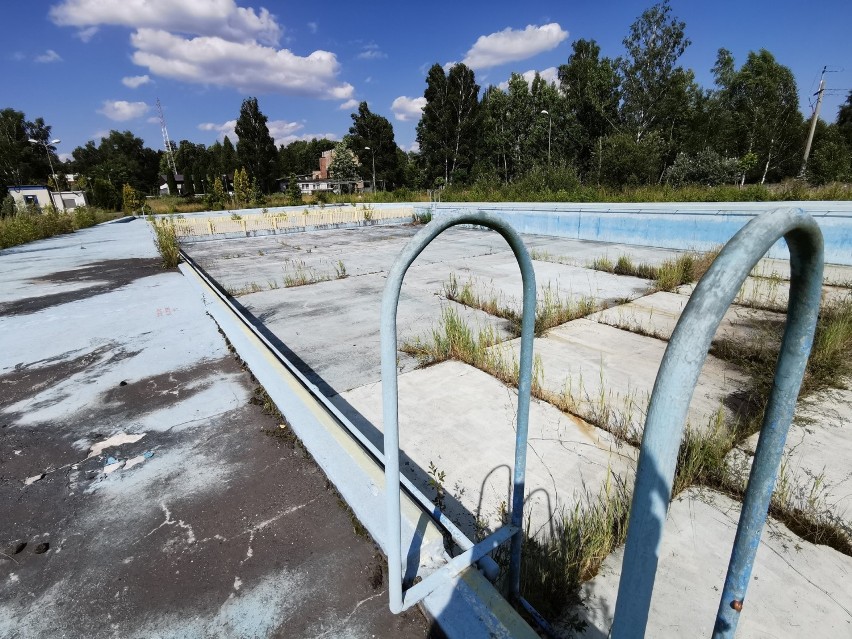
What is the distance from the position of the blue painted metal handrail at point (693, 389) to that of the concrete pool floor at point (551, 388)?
913 mm

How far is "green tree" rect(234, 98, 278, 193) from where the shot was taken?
44156mm

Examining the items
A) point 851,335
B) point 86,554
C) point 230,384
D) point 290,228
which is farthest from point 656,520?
point 290,228

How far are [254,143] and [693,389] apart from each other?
2053 inches

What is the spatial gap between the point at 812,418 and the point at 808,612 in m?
1.75

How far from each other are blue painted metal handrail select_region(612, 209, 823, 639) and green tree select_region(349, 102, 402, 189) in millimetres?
51951

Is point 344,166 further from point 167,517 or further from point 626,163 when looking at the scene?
point 167,517

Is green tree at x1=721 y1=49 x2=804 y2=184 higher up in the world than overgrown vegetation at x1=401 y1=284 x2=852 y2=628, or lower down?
higher up

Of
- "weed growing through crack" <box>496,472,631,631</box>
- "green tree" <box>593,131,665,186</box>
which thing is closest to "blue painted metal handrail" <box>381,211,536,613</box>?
"weed growing through crack" <box>496,472,631,631</box>

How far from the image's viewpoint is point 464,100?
131 ft

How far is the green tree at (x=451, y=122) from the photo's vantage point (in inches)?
1555

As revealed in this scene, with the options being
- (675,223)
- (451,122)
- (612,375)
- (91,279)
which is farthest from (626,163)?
(91,279)

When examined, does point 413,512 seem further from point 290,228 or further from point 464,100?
point 464,100

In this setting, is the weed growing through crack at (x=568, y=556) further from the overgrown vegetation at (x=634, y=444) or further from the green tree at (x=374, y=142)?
the green tree at (x=374, y=142)

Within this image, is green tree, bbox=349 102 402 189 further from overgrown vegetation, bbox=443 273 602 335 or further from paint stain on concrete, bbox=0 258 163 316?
overgrown vegetation, bbox=443 273 602 335
